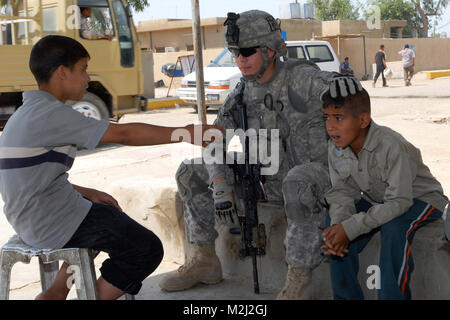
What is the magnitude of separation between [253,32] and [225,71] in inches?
403

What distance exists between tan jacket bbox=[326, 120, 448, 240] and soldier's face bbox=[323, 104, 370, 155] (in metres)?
0.04

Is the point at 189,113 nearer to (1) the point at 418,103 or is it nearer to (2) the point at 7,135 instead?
(1) the point at 418,103

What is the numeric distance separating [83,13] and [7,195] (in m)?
8.46

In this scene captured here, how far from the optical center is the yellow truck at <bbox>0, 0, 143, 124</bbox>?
939 cm

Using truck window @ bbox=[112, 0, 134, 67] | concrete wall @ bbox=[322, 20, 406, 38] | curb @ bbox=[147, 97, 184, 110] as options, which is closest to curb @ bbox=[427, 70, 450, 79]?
concrete wall @ bbox=[322, 20, 406, 38]

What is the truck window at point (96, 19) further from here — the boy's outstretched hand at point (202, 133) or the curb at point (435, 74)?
the curb at point (435, 74)

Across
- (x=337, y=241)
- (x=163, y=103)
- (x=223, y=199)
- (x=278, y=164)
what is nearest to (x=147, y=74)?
(x=163, y=103)

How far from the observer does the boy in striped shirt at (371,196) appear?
90.4 inches

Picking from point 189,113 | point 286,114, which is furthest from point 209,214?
point 189,113

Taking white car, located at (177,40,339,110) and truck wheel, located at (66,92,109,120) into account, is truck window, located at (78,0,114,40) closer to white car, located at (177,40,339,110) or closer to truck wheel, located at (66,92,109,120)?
truck wheel, located at (66,92,109,120)

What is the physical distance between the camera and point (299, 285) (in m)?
2.71

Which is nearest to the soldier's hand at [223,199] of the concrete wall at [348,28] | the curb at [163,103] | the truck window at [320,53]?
the truck window at [320,53]

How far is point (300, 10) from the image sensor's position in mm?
34938

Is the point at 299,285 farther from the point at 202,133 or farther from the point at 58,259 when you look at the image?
the point at 58,259
